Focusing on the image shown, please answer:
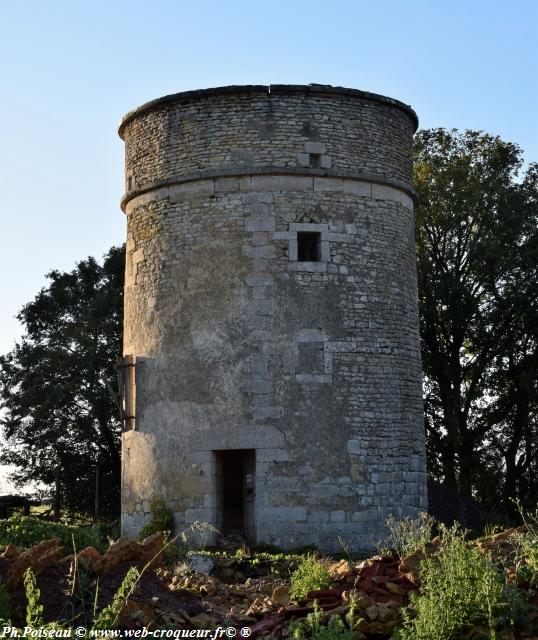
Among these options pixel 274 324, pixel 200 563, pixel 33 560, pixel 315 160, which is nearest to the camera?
pixel 33 560

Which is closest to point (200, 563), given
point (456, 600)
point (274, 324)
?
point (274, 324)

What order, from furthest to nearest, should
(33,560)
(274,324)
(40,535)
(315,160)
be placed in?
(315,160), (274,324), (40,535), (33,560)

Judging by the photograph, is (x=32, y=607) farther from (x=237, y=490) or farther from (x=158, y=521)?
(x=237, y=490)

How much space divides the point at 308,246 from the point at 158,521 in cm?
467

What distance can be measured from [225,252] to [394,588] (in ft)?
24.5

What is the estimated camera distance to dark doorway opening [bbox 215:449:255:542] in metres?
14.9

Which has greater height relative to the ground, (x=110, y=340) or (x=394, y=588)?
(x=110, y=340)

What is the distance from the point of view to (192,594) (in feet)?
32.0

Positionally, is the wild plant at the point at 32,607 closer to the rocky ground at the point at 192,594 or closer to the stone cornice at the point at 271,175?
the rocky ground at the point at 192,594

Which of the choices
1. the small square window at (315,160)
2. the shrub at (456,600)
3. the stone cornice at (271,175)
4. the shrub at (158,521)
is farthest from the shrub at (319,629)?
the small square window at (315,160)

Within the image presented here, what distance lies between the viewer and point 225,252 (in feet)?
49.9

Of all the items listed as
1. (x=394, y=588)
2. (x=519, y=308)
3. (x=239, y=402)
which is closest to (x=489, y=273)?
(x=519, y=308)

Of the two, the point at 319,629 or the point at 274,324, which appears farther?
the point at 274,324

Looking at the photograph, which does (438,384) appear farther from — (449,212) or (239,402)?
(239,402)
